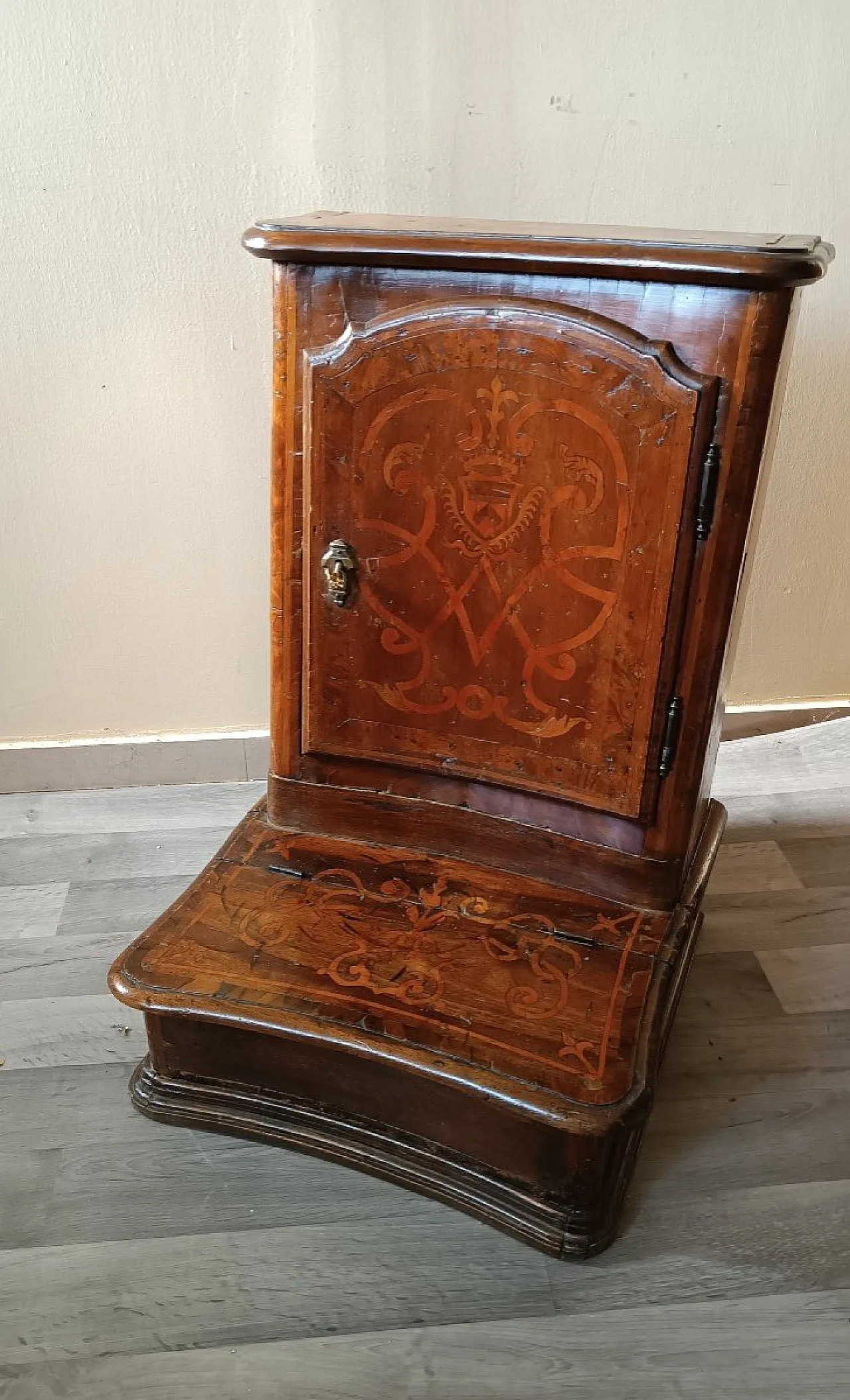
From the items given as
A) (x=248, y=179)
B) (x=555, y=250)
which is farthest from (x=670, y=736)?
(x=248, y=179)

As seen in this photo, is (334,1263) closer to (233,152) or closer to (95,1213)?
(95,1213)

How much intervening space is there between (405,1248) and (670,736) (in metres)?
0.63

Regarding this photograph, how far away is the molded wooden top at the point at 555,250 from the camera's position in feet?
3.50

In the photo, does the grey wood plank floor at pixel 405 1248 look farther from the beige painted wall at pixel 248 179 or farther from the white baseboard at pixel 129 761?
the beige painted wall at pixel 248 179

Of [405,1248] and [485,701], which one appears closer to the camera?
[405,1248]

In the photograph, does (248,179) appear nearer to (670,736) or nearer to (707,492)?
(707,492)

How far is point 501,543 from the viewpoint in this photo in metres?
1.28

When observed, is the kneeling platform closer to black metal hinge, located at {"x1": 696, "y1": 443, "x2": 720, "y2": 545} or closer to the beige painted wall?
black metal hinge, located at {"x1": 696, "y1": 443, "x2": 720, "y2": 545}

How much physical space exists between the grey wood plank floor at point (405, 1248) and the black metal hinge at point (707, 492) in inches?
27.7

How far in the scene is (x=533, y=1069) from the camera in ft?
3.80

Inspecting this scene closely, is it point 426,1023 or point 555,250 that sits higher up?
point 555,250

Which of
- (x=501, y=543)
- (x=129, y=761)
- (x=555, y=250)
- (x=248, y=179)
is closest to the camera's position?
(x=555, y=250)

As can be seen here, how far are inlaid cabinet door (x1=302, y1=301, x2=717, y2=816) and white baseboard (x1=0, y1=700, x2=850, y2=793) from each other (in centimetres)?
60

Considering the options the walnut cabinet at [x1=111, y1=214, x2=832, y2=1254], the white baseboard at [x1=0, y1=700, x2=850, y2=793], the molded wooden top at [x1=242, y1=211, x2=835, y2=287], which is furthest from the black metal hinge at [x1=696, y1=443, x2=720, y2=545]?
the white baseboard at [x1=0, y1=700, x2=850, y2=793]
